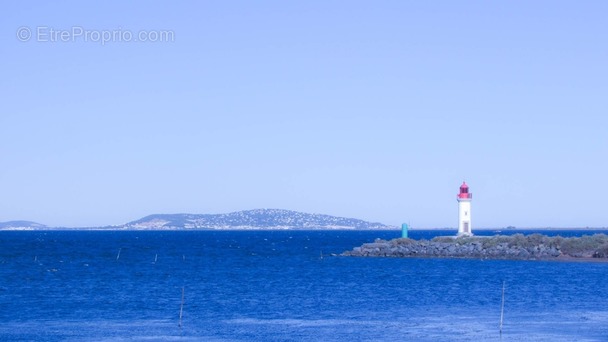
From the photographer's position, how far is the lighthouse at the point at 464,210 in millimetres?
89062

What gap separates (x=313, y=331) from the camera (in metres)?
34.4

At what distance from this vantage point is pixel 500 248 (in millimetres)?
84438

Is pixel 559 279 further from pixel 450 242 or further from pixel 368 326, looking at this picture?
pixel 450 242

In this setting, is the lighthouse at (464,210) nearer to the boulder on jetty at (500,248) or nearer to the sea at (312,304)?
the boulder on jetty at (500,248)

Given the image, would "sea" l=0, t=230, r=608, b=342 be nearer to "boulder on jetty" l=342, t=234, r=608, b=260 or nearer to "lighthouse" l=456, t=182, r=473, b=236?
"boulder on jetty" l=342, t=234, r=608, b=260

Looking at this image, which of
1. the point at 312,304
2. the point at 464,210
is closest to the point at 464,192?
the point at 464,210

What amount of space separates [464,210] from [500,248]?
6921 millimetres

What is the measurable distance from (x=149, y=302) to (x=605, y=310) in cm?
2171

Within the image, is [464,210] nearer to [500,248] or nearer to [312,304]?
[500,248]

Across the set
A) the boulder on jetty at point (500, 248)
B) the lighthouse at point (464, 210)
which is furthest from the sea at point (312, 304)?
the lighthouse at point (464, 210)

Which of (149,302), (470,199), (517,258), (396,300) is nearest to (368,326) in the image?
(396,300)

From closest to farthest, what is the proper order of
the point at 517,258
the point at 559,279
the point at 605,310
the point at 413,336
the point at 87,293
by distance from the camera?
the point at 413,336, the point at 605,310, the point at 87,293, the point at 559,279, the point at 517,258

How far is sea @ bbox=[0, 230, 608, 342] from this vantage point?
33.9 m

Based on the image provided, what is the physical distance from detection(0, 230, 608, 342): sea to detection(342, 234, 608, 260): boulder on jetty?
18.7ft
